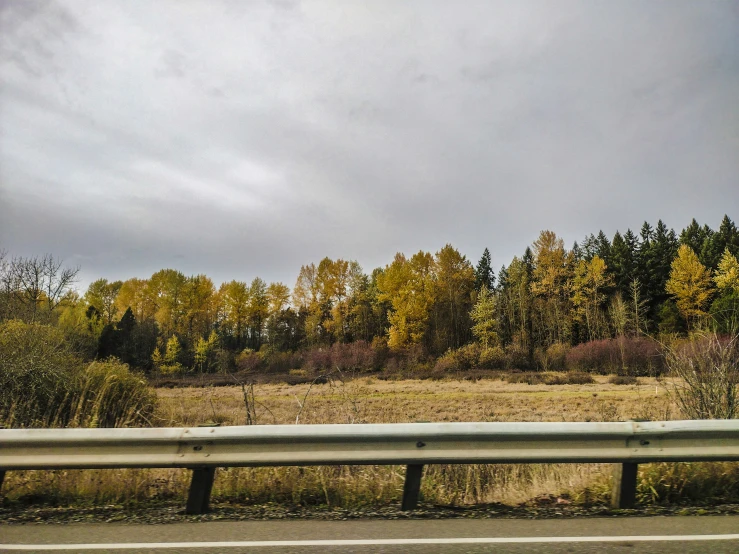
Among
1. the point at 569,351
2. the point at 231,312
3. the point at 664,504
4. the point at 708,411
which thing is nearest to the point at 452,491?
the point at 664,504

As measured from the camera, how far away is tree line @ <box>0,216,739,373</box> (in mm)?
58906

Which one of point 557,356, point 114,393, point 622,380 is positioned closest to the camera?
point 114,393

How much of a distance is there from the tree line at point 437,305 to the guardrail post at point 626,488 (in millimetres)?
52022

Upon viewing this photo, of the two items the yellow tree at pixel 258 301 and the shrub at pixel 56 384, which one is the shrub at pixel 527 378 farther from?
the yellow tree at pixel 258 301

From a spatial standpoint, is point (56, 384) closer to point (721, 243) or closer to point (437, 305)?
point (437, 305)

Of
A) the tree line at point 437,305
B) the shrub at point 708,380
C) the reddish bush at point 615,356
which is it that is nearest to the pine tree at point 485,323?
the tree line at point 437,305

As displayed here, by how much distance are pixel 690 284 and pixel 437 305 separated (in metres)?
28.5

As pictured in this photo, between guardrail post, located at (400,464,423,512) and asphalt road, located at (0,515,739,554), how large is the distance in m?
0.34

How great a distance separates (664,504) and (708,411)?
10.2ft

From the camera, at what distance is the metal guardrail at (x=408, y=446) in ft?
15.1

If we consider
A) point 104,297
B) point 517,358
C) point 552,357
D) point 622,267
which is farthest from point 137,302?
point 622,267

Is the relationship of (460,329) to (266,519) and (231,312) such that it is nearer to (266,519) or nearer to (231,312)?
(231,312)

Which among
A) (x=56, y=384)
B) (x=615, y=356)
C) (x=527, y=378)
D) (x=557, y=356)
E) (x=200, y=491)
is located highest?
(x=615, y=356)

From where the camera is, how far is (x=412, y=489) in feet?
15.6
